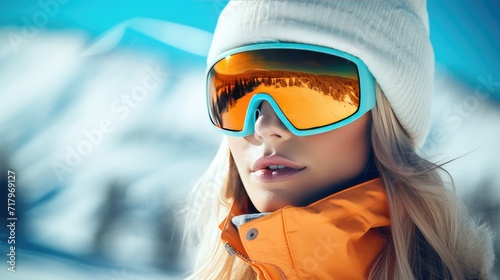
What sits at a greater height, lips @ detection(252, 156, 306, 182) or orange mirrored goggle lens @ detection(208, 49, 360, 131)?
orange mirrored goggle lens @ detection(208, 49, 360, 131)

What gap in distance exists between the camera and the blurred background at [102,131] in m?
2.31

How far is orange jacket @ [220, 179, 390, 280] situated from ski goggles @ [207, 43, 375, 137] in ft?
0.60

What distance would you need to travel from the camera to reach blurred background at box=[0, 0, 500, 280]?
90.9 inches

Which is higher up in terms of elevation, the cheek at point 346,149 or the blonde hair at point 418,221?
the cheek at point 346,149

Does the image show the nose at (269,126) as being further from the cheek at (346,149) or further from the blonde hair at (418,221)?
the blonde hair at (418,221)

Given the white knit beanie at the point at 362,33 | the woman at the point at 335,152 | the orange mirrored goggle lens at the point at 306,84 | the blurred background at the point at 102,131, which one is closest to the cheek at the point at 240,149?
the woman at the point at 335,152

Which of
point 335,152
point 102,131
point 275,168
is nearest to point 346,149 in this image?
point 335,152

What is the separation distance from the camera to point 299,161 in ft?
4.35

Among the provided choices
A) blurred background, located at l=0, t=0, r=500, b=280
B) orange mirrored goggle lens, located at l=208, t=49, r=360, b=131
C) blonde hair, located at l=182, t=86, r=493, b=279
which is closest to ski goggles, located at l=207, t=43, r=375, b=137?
orange mirrored goggle lens, located at l=208, t=49, r=360, b=131

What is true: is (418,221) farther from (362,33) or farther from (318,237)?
(362,33)

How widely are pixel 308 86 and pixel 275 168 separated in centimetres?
22

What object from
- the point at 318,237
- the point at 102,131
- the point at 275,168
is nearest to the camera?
the point at 318,237

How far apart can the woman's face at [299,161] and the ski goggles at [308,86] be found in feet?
0.11

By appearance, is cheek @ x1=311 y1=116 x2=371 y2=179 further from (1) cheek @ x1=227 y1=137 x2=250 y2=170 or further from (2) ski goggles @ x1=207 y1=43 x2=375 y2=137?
(1) cheek @ x1=227 y1=137 x2=250 y2=170
